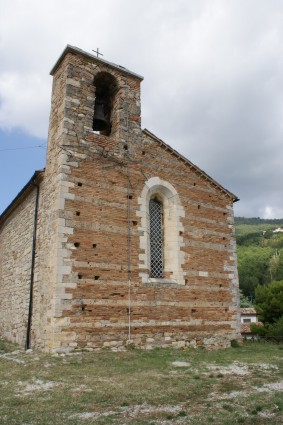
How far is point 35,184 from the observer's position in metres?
13.1

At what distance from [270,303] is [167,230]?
770 cm

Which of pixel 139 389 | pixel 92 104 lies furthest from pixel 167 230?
pixel 139 389

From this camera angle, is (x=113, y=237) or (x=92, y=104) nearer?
(x=113, y=237)

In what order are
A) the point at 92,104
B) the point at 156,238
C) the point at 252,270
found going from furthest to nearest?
the point at 252,270, the point at 156,238, the point at 92,104

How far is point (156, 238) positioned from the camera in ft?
42.9

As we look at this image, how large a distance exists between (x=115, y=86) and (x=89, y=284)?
7.53 meters

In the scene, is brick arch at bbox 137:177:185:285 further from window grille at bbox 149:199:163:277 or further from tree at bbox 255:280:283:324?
tree at bbox 255:280:283:324

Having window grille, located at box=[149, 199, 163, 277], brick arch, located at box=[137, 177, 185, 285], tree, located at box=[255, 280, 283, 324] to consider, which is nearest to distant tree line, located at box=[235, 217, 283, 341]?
tree, located at box=[255, 280, 283, 324]

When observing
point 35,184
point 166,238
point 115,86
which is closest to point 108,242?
point 166,238

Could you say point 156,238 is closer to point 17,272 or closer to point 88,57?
point 17,272

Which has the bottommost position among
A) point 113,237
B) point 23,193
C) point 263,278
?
point 113,237

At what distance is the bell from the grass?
7.97m

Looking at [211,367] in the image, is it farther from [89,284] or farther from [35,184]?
[35,184]

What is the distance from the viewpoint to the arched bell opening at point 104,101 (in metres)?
13.6
